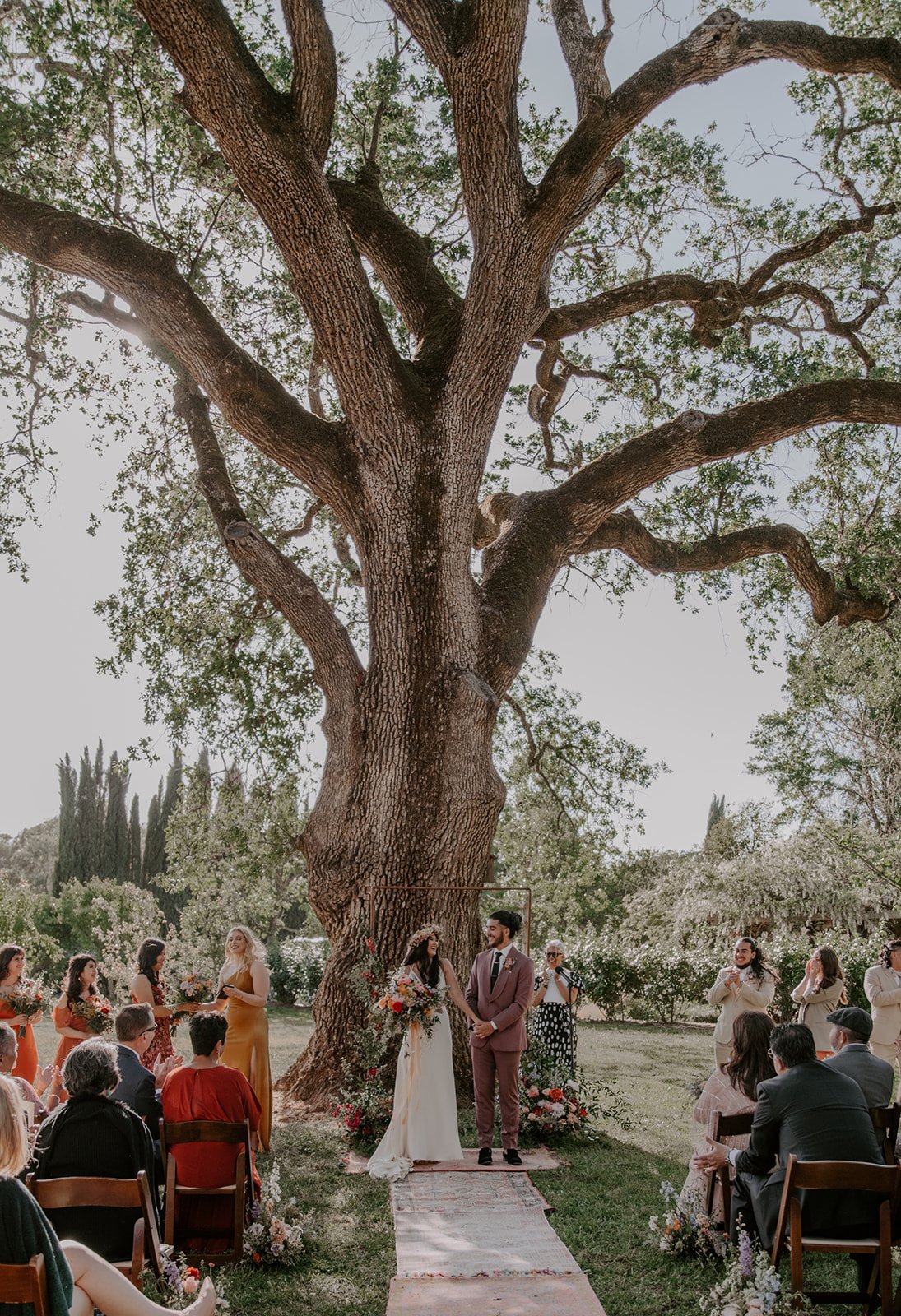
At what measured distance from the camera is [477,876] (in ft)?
33.1

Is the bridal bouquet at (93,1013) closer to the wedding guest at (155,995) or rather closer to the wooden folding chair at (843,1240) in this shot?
the wedding guest at (155,995)

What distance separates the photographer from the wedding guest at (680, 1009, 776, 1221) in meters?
5.63

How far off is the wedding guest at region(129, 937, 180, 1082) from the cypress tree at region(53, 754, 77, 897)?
101 ft

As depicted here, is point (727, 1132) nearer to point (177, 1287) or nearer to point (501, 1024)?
point (177, 1287)

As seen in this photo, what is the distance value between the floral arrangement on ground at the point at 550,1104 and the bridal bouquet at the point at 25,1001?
12.6ft

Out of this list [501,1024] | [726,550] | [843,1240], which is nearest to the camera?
[843,1240]

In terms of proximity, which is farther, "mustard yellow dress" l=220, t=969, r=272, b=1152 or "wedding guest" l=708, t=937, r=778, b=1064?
"wedding guest" l=708, t=937, r=778, b=1064

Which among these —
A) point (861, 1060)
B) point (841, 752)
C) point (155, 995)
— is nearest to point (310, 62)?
point (155, 995)

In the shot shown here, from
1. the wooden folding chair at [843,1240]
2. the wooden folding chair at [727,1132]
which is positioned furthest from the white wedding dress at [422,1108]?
the wooden folding chair at [843,1240]

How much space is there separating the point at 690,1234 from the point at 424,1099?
8.98 feet

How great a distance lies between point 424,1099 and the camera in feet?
27.2

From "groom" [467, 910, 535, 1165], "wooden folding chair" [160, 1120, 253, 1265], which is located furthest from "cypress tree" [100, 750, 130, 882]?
"wooden folding chair" [160, 1120, 253, 1265]

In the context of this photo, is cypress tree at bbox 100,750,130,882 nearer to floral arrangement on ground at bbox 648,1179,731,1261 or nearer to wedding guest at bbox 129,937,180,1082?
wedding guest at bbox 129,937,180,1082

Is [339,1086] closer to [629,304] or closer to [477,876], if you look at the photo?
[477,876]
